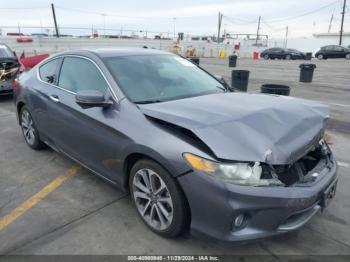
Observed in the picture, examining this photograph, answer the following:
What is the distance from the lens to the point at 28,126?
524 cm

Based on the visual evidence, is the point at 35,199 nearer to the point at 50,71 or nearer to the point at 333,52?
the point at 50,71

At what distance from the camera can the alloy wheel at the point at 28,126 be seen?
16.8 feet

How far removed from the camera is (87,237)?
310 cm

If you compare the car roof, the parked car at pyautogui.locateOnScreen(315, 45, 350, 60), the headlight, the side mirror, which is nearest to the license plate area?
the headlight

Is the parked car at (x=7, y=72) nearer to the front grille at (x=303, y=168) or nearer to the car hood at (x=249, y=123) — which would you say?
the car hood at (x=249, y=123)

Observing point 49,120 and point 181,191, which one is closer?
point 181,191

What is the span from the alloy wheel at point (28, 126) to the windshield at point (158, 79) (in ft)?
6.77

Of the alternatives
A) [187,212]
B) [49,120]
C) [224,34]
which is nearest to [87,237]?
[187,212]

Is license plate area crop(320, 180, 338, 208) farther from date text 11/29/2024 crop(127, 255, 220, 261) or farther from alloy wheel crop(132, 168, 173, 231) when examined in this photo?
alloy wheel crop(132, 168, 173, 231)

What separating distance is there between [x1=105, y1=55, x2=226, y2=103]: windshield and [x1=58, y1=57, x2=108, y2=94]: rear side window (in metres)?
0.18

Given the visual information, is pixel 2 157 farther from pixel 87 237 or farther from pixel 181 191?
pixel 181 191

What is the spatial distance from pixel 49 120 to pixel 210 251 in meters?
2.67

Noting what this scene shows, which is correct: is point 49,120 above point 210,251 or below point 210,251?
above

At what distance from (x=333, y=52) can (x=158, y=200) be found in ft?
132
